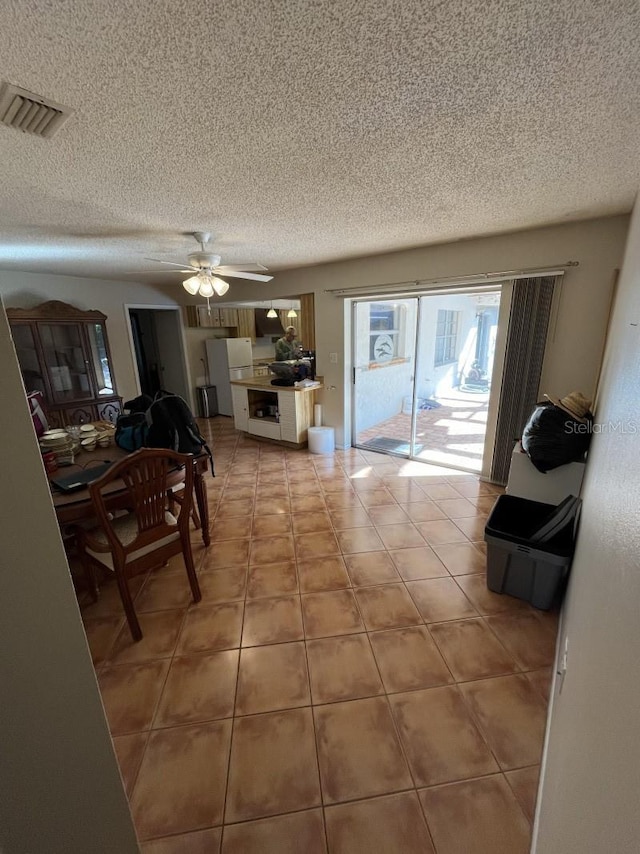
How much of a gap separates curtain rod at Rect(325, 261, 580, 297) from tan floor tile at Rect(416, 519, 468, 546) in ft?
7.24

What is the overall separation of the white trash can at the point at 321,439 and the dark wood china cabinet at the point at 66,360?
9.79ft

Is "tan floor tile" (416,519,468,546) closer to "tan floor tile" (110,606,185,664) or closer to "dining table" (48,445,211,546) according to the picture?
"dining table" (48,445,211,546)

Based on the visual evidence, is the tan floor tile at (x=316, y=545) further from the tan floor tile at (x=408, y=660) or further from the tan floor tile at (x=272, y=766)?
the tan floor tile at (x=272, y=766)

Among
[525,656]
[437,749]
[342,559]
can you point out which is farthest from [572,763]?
[342,559]

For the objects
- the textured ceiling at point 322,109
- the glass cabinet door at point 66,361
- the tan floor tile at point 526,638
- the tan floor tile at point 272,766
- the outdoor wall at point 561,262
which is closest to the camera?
the textured ceiling at point 322,109

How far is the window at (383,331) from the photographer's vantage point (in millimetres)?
4465

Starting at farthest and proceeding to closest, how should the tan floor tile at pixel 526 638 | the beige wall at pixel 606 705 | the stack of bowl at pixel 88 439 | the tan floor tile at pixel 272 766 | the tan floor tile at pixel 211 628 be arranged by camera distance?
the stack of bowl at pixel 88 439, the tan floor tile at pixel 211 628, the tan floor tile at pixel 526 638, the tan floor tile at pixel 272 766, the beige wall at pixel 606 705

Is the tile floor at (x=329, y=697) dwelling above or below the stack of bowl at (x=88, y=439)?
below

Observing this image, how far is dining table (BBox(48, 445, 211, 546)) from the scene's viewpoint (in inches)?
65.2

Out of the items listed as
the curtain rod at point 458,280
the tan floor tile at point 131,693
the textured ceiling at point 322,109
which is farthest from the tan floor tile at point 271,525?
the curtain rod at point 458,280

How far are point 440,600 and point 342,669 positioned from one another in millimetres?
740

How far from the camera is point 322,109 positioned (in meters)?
1.21

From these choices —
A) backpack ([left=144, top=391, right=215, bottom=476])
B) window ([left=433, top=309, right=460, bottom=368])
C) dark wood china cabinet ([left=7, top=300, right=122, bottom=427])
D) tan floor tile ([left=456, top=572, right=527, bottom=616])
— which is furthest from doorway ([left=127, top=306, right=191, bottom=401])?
tan floor tile ([left=456, top=572, right=527, bottom=616])

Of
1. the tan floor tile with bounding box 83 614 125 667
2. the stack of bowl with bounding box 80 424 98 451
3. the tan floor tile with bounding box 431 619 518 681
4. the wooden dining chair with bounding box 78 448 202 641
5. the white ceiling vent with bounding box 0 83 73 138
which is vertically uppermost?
the white ceiling vent with bounding box 0 83 73 138
